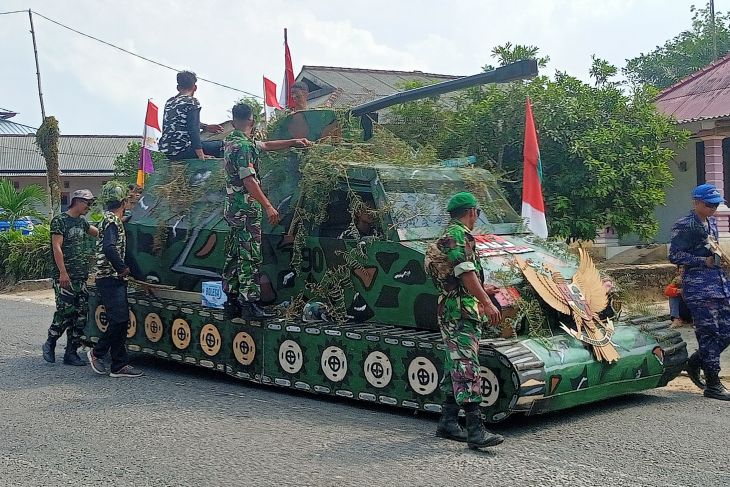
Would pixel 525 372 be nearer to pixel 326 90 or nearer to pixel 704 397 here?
pixel 704 397

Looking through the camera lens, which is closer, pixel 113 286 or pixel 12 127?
pixel 113 286

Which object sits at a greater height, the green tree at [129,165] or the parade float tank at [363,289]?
the green tree at [129,165]

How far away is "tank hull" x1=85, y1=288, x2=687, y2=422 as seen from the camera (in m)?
5.98

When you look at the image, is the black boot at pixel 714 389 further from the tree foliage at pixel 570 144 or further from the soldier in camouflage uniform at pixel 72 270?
the soldier in camouflage uniform at pixel 72 270

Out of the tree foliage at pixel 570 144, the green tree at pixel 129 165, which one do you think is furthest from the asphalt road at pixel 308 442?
the green tree at pixel 129 165

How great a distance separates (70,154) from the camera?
39.7 meters


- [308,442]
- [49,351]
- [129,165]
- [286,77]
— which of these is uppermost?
[286,77]

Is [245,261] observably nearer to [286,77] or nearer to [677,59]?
[286,77]

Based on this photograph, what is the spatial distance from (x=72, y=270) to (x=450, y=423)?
4.65 metres

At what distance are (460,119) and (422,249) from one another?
5918 millimetres

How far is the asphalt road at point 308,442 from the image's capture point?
4988mm

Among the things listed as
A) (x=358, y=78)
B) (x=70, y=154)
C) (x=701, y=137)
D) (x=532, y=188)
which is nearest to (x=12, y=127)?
(x=70, y=154)

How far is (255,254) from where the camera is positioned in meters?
7.59

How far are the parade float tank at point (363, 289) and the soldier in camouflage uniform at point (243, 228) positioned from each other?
0.20 m
